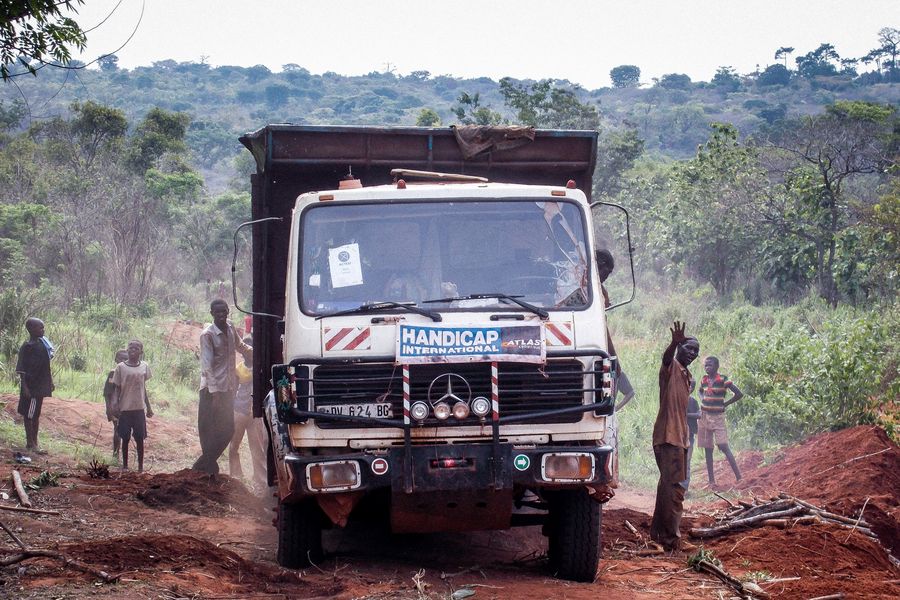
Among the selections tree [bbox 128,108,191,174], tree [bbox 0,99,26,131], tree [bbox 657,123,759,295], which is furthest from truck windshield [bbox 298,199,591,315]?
tree [bbox 0,99,26,131]

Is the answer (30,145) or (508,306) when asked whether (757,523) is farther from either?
(30,145)

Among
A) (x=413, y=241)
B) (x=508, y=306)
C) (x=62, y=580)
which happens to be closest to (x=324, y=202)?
(x=413, y=241)

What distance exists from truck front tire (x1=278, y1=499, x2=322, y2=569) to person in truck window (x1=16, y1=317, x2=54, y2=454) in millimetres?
5927

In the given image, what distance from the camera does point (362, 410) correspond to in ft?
18.9

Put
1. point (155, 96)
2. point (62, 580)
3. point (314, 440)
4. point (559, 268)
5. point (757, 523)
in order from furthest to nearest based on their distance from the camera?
point (155, 96) → point (757, 523) → point (559, 268) → point (314, 440) → point (62, 580)

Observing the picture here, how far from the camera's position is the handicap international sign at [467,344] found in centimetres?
567

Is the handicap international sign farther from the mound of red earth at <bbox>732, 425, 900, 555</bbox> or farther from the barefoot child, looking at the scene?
the barefoot child

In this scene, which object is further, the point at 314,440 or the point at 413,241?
the point at 413,241

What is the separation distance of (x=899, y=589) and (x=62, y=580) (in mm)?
4715

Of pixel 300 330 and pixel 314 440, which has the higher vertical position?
pixel 300 330

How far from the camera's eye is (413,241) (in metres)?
6.25

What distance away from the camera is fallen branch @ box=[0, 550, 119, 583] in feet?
17.7

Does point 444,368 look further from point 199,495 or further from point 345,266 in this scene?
point 199,495

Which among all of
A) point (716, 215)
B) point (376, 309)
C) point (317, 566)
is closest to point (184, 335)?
point (716, 215)
